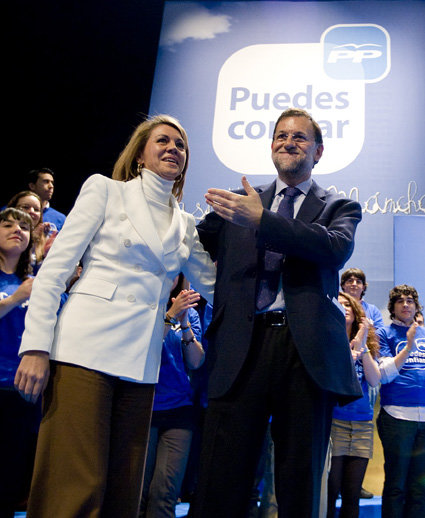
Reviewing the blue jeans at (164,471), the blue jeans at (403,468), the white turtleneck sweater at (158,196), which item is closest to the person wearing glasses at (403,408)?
the blue jeans at (403,468)

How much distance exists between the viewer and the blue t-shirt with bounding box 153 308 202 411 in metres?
2.96

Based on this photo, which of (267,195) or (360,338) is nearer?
(267,195)

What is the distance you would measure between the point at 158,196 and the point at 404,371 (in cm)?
242

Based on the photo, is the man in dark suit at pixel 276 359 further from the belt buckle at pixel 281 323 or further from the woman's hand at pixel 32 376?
the woman's hand at pixel 32 376

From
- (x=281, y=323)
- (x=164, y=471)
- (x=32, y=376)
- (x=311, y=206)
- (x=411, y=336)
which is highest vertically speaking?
(x=311, y=206)

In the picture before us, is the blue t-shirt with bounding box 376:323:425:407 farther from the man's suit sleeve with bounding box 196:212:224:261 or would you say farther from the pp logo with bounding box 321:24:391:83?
the pp logo with bounding box 321:24:391:83

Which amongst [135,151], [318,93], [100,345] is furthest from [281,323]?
[318,93]

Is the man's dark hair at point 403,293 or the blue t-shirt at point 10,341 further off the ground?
the man's dark hair at point 403,293

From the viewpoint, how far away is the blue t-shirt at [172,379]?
9.71 feet

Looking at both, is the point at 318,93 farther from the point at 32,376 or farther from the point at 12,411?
the point at 32,376

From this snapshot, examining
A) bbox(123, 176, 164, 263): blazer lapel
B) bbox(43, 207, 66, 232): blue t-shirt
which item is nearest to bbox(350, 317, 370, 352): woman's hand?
bbox(123, 176, 164, 263): blazer lapel

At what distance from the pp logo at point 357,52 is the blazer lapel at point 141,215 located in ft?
11.8

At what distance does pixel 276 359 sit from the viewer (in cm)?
154

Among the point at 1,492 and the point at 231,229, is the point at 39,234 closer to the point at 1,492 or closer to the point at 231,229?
the point at 1,492
